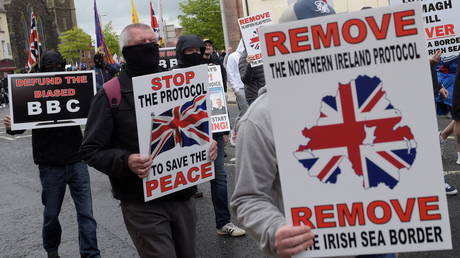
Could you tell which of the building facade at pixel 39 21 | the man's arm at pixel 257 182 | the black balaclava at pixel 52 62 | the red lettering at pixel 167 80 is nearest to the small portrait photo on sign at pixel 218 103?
the black balaclava at pixel 52 62

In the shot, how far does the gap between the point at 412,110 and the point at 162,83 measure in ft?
5.77

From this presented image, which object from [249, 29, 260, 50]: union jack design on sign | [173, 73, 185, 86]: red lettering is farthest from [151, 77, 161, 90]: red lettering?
[249, 29, 260, 50]: union jack design on sign

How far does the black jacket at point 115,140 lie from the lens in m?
3.15

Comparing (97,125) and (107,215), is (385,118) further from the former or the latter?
(107,215)

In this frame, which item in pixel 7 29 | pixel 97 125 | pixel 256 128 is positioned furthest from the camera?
pixel 7 29

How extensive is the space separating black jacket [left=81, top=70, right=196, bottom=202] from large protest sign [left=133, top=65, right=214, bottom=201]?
0.12 meters

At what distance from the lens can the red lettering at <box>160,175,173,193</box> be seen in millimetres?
3160

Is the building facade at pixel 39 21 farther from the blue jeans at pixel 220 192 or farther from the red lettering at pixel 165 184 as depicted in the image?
the red lettering at pixel 165 184

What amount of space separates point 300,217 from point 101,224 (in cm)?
492

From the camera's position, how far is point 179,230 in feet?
10.8

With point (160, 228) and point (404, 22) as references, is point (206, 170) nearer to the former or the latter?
point (160, 228)

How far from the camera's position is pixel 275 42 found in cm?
180

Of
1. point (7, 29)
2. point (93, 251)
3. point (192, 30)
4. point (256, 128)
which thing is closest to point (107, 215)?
point (93, 251)

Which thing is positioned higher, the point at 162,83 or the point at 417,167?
the point at 162,83
